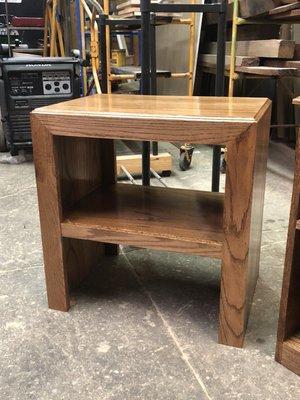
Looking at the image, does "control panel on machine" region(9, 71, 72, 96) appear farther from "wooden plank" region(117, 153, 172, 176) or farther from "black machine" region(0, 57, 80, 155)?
"wooden plank" region(117, 153, 172, 176)

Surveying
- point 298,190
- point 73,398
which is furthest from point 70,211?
point 298,190

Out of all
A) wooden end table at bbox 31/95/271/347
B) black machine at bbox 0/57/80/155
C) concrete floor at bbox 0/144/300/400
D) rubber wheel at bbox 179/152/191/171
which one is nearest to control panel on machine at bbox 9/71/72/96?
black machine at bbox 0/57/80/155

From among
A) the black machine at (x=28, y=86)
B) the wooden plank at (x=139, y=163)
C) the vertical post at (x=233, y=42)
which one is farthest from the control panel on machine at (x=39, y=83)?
the vertical post at (x=233, y=42)

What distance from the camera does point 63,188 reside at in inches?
42.7

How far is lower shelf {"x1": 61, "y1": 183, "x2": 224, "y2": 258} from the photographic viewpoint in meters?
A: 0.94

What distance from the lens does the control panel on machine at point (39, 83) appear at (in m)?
2.31

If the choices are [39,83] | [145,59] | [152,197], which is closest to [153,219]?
[152,197]

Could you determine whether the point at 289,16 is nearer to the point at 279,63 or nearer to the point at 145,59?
the point at 279,63

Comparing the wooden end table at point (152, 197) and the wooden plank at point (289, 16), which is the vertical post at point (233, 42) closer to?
Answer: the wooden plank at point (289, 16)

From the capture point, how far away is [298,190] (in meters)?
0.79

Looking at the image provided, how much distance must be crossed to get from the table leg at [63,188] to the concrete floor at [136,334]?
68 mm

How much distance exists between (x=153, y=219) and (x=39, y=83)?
1606mm

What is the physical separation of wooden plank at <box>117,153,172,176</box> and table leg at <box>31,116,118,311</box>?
2.93ft

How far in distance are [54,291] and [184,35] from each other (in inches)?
95.2
